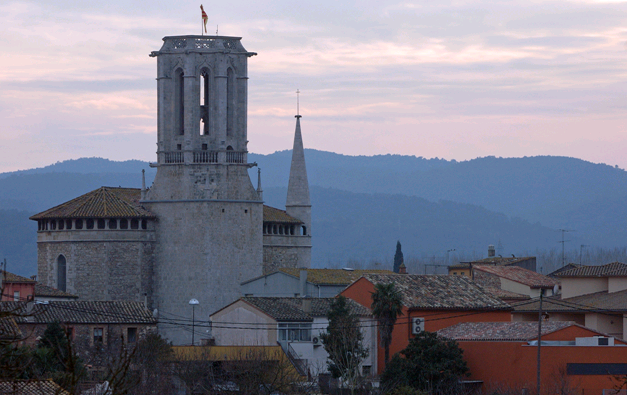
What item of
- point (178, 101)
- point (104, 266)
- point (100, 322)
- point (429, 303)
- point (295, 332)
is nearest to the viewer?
point (100, 322)

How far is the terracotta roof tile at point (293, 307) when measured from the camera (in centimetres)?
5500

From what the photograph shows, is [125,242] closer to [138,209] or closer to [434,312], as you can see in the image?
[138,209]

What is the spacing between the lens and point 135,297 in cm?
6712

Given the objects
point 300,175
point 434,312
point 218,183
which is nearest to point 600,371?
point 434,312

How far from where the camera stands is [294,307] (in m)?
56.9

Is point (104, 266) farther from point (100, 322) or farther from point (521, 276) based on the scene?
point (521, 276)

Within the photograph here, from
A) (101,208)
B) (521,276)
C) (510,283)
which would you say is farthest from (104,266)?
(521,276)

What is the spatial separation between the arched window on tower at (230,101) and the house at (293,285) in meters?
9.07

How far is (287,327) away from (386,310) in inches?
178

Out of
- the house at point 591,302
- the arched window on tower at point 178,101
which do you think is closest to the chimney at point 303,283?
the house at point 591,302

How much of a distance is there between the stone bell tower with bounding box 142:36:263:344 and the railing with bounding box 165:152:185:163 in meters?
0.05

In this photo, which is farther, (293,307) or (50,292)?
(50,292)

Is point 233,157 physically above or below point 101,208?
above

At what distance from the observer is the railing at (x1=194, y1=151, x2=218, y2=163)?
69625 mm
